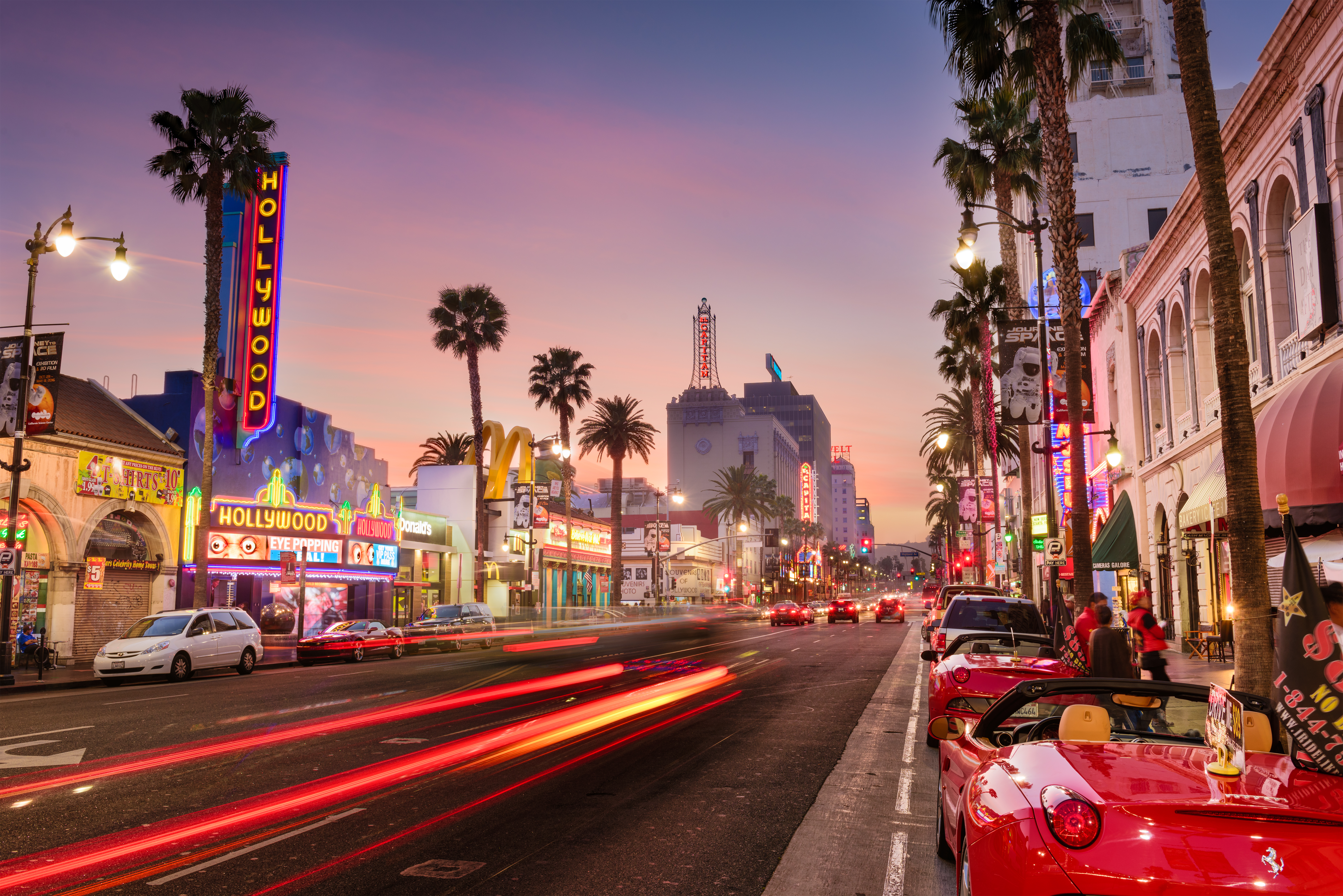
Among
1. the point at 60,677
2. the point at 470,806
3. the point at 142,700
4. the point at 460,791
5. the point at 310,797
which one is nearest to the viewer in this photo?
the point at 470,806

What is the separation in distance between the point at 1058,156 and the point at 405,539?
121 ft

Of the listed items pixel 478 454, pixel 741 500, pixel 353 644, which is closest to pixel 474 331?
pixel 478 454

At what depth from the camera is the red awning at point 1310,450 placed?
13430 millimetres

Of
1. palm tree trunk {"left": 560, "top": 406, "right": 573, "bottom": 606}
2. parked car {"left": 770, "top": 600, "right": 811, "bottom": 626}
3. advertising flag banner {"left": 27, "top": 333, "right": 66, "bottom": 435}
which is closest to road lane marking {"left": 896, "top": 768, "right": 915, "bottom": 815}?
advertising flag banner {"left": 27, "top": 333, "right": 66, "bottom": 435}

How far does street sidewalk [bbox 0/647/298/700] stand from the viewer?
21672 millimetres

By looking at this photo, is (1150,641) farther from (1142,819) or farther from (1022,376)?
(1142,819)

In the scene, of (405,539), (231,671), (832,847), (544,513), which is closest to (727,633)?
(544,513)

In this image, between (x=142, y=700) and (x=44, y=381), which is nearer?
(x=142, y=700)

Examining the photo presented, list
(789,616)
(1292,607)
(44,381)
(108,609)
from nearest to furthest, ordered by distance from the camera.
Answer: (1292,607) < (44,381) < (108,609) < (789,616)

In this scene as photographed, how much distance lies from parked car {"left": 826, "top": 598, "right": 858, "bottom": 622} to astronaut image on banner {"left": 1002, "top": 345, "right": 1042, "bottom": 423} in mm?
38658

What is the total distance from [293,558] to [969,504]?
105ft

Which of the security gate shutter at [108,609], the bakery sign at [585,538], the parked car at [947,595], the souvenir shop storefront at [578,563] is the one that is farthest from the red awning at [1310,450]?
the bakery sign at [585,538]

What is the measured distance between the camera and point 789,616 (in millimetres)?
56625

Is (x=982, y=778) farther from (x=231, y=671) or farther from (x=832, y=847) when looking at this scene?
(x=231, y=671)
